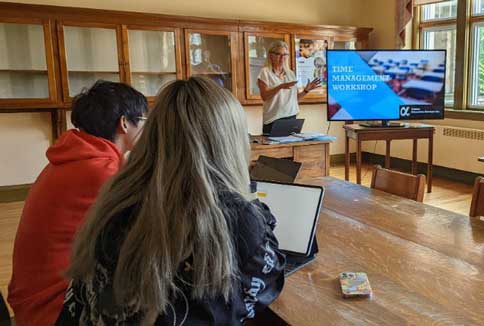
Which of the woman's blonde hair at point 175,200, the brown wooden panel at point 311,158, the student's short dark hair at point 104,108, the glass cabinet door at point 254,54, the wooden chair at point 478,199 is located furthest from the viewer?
the glass cabinet door at point 254,54

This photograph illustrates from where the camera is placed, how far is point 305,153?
3.49 meters

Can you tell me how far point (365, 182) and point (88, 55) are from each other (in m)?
3.27

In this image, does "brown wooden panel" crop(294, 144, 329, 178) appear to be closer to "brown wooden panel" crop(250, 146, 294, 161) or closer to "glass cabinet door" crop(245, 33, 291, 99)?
"brown wooden panel" crop(250, 146, 294, 161)

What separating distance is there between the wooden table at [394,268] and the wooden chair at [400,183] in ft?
0.45

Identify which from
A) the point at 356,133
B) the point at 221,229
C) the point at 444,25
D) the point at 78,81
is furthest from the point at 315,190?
the point at 444,25

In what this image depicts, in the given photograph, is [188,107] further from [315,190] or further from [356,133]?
[356,133]

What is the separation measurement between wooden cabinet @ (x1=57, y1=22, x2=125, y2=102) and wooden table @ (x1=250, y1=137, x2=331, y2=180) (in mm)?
2046

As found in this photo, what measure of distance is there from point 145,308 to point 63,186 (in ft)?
1.88

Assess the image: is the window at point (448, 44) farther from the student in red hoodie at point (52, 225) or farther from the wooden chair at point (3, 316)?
the wooden chair at point (3, 316)

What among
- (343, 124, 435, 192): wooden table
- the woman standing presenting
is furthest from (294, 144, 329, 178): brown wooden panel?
(343, 124, 435, 192): wooden table

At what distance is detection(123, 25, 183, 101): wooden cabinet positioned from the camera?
4.79 m

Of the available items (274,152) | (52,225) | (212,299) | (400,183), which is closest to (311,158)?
(274,152)

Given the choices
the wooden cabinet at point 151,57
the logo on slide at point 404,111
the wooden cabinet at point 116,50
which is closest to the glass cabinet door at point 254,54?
the wooden cabinet at point 116,50

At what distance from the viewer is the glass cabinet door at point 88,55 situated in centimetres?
450
